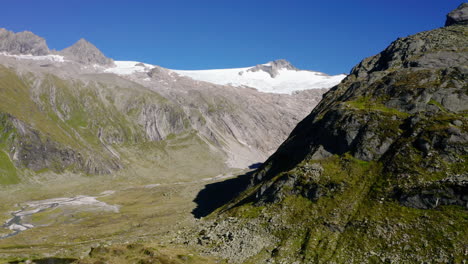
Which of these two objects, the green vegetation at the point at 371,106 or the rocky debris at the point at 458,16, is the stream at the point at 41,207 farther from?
the rocky debris at the point at 458,16

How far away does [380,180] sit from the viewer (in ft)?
243

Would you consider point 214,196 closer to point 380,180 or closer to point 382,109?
point 382,109

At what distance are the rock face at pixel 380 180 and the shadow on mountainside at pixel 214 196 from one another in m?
26.5

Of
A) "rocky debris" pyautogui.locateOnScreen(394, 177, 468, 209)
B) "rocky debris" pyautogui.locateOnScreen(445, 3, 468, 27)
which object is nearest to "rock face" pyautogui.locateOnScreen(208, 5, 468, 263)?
"rocky debris" pyautogui.locateOnScreen(394, 177, 468, 209)

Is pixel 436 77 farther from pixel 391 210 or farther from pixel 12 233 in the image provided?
pixel 12 233

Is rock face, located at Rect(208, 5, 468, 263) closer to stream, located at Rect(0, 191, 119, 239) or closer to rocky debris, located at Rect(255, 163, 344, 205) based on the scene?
rocky debris, located at Rect(255, 163, 344, 205)

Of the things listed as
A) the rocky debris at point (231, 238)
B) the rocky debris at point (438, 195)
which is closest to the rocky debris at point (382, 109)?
the rocky debris at point (438, 195)

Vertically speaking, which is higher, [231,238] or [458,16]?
[458,16]

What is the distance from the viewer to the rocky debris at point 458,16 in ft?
549

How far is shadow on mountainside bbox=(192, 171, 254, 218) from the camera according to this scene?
134375mm

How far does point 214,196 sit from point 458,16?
14999 centimetres

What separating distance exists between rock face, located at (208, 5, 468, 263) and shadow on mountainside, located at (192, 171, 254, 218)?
26.5 m

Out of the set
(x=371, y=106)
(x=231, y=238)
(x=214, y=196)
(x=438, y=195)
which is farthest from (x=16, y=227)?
(x=438, y=195)

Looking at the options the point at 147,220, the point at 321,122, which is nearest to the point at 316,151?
the point at 321,122
